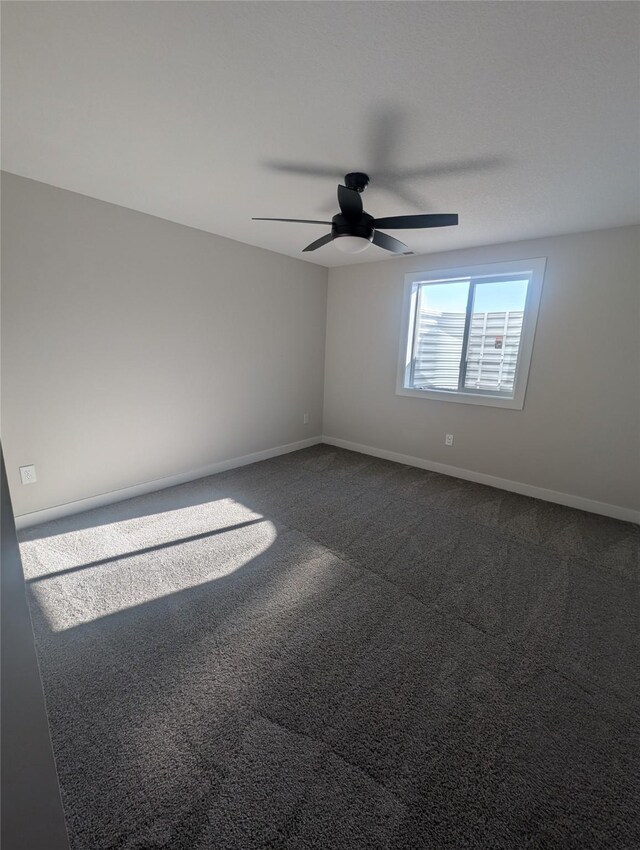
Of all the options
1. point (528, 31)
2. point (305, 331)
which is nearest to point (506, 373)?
point (305, 331)

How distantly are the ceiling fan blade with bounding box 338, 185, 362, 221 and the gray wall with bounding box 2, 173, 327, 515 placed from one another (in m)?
1.74

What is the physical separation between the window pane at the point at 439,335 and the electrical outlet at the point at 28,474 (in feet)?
11.7

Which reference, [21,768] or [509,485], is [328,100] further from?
[509,485]

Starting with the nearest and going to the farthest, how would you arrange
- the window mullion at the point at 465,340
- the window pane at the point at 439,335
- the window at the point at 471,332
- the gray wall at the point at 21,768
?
1. the gray wall at the point at 21,768
2. the window at the point at 471,332
3. the window mullion at the point at 465,340
4. the window pane at the point at 439,335

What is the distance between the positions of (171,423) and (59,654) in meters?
1.99

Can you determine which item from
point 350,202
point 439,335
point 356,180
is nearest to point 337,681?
point 350,202

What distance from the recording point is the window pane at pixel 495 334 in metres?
3.34

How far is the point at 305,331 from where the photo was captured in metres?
4.37

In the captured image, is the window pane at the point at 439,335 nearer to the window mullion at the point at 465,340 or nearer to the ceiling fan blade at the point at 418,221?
the window mullion at the point at 465,340

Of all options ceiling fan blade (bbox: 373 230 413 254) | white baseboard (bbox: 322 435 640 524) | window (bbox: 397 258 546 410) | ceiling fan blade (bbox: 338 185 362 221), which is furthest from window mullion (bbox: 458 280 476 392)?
ceiling fan blade (bbox: 338 185 362 221)

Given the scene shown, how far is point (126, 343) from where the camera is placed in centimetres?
288

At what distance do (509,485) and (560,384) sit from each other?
1.06 m

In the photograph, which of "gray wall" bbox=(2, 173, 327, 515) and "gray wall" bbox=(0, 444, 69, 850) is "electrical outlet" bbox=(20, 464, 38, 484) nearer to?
"gray wall" bbox=(2, 173, 327, 515)

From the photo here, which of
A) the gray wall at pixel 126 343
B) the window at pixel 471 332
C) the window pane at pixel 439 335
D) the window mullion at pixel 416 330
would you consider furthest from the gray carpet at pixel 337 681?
the window mullion at pixel 416 330
